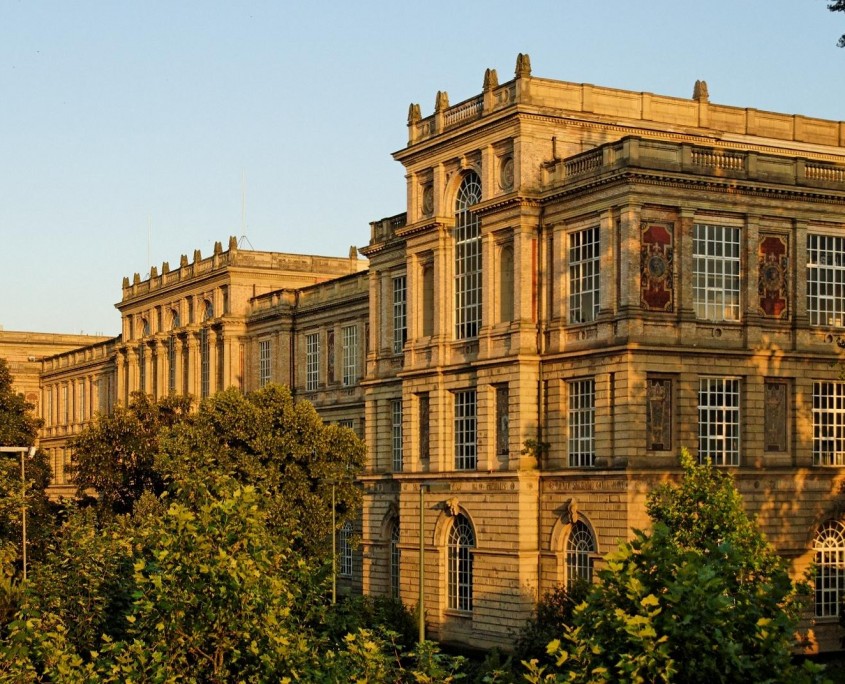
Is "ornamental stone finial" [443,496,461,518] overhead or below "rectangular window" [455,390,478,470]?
below

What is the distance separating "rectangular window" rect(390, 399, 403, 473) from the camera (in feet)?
241

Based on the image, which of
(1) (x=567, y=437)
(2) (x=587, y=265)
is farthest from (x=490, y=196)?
(1) (x=567, y=437)

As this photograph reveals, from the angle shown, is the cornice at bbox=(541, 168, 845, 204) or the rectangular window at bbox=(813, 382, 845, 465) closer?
the cornice at bbox=(541, 168, 845, 204)

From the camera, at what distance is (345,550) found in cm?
7994

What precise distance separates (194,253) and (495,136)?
46.3 metres

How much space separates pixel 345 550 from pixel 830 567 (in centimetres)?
2849

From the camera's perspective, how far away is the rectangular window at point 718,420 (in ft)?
188

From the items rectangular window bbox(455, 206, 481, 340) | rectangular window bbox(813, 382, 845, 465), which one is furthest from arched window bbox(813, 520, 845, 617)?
rectangular window bbox(455, 206, 481, 340)

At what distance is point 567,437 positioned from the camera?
60062mm

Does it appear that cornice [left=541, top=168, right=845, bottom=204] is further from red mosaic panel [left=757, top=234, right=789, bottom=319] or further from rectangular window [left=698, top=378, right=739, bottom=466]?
rectangular window [left=698, top=378, right=739, bottom=466]

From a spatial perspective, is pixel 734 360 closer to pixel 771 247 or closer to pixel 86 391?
pixel 771 247

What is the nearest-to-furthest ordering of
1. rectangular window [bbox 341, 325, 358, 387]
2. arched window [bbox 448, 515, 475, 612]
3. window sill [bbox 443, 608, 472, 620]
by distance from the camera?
window sill [bbox 443, 608, 472, 620]
arched window [bbox 448, 515, 475, 612]
rectangular window [bbox 341, 325, 358, 387]

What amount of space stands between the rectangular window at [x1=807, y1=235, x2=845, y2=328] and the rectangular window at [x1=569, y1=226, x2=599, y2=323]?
829 cm

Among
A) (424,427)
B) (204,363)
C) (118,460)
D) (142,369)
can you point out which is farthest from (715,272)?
(142,369)
